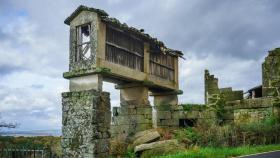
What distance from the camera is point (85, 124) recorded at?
13578 millimetres

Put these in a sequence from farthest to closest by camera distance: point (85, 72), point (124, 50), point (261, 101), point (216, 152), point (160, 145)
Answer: point (261, 101), point (124, 50), point (85, 72), point (160, 145), point (216, 152)

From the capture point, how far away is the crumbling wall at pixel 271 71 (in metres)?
17.5

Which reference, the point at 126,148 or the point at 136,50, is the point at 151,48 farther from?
the point at 126,148

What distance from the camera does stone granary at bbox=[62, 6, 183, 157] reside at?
13.4 m

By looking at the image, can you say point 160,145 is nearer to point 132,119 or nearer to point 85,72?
point 132,119

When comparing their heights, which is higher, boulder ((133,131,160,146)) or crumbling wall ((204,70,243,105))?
crumbling wall ((204,70,243,105))

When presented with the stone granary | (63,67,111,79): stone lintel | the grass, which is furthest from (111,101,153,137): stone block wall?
the grass

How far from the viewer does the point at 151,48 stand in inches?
759

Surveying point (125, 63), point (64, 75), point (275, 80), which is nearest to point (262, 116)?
point (275, 80)

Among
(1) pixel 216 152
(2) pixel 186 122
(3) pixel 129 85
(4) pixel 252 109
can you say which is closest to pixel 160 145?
(1) pixel 216 152

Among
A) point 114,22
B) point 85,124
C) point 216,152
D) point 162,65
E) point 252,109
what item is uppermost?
point 114,22

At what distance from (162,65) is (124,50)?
12.8 feet

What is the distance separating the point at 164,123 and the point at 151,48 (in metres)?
4.25

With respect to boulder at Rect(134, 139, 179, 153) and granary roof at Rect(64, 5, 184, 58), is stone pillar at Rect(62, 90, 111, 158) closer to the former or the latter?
boulder at Rect(134, 139, 179, 153)
